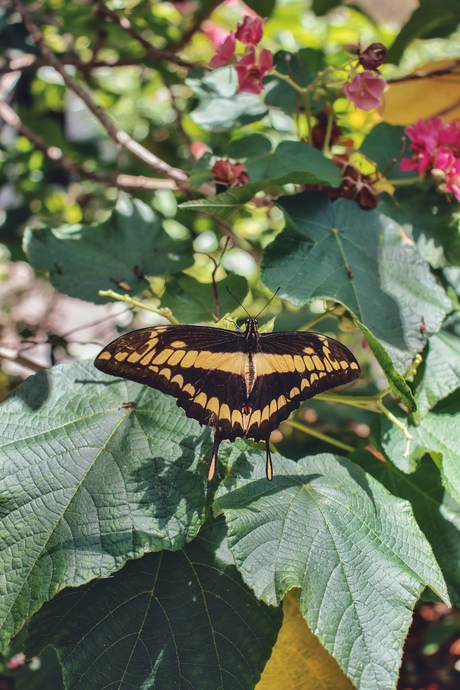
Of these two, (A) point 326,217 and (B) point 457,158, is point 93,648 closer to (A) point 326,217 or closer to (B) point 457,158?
(A) point 326,217

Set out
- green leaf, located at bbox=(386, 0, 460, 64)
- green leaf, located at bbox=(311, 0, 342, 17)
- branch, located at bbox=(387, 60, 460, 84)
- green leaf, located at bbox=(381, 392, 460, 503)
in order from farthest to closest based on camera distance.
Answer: green leaf, located at bbox=(311, 0, 342, 17) → branch, located at bbox=(387, 60, 460, 84) → green leaf, located at bbox=(386, 0, 460, 64) → green leaf, located at bbox=(381, 392, 460, 503)

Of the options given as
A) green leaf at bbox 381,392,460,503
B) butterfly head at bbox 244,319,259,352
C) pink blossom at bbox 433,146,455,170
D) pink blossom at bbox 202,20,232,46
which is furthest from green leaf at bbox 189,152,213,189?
pink blossom at bbox 202,20,232,46

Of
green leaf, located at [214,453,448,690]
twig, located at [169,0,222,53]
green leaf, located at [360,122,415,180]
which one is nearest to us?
green leaf, located at [214,453,448,690]

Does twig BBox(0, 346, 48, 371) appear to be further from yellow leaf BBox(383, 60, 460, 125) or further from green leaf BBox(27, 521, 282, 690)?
yellow leaf BBox(383, 60, 460, 125)

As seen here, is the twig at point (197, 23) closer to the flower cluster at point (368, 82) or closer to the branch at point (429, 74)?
the branch at point (429, 74)

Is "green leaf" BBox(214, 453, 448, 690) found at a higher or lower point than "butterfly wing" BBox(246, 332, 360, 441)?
lower

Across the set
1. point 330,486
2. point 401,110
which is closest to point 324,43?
point 401,110

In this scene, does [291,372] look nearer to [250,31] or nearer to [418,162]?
[418,162]
